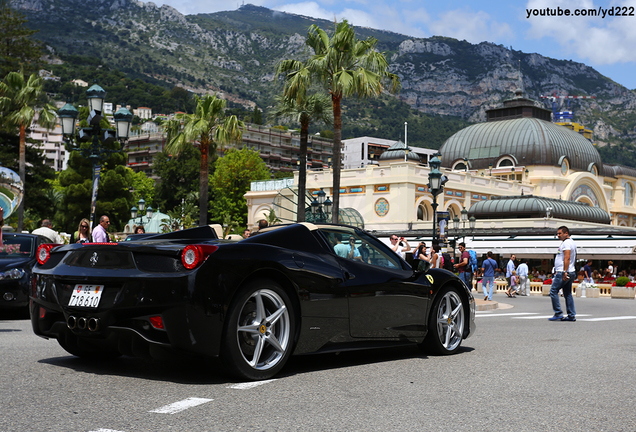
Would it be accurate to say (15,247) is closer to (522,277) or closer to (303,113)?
(303,113)

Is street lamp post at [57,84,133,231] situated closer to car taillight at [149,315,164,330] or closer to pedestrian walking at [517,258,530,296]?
car taillight at [149,315,164,330]

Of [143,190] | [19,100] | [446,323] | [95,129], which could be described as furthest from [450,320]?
[143,190]

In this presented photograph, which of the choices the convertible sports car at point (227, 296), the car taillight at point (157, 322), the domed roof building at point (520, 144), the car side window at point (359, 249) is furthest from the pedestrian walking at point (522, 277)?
the domed roof building at point (520, 144)

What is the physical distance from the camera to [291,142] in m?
138

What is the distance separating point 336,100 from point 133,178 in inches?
2773

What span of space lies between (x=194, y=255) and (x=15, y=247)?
8.08 m

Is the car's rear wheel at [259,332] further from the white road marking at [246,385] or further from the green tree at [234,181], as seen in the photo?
the green tree at [234,181]

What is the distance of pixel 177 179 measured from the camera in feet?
295

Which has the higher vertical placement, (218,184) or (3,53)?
(3,53)

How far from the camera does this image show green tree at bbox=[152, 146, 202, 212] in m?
88.7

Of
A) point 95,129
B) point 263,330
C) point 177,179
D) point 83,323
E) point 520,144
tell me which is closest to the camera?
point 83,323

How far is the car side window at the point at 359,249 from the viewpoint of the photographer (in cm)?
659

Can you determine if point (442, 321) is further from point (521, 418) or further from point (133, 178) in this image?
point (133, 178)

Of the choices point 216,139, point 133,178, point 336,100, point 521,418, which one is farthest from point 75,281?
point 133,178
